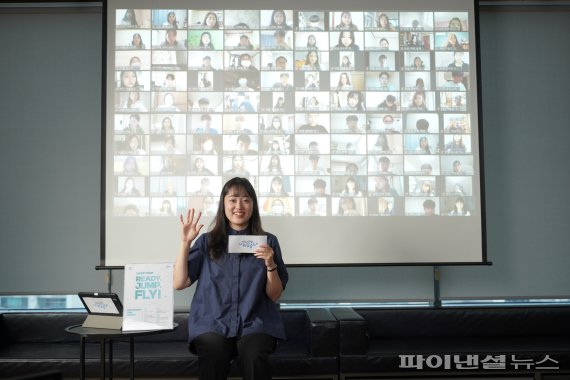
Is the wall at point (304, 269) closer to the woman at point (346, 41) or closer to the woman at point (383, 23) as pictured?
the woman at point (383, 23)

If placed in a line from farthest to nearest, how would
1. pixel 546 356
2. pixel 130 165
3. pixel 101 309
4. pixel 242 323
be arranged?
1. pixel 130 165
2. pixel 546 356
3. pixel 242 323
4. pixel 101 309

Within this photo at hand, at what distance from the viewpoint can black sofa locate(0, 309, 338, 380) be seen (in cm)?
322

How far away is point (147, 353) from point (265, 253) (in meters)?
1.05

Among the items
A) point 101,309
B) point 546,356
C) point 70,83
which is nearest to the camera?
point 101,309

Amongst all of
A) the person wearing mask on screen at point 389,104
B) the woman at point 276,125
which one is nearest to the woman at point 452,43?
the person wearing mask on screen at point 389,104

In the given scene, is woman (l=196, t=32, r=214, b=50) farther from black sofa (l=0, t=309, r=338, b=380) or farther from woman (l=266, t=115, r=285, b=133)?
black sofa (l=0, t=309, r=338, b=380)

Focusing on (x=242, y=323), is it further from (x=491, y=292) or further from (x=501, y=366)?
(x=491, y=292)

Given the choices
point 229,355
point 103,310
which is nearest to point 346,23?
point 229,355

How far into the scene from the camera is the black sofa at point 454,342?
130 inches

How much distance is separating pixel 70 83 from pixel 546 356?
3.41 m

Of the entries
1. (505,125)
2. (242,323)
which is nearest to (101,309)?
(242,323)

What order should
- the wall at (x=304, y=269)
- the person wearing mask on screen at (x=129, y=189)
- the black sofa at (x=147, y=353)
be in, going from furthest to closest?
1. the wall at (x=304, y=269)
2. the person wearing mask on screen at (x=129, y=189)
3. the black sofa at (x=147, y=353)

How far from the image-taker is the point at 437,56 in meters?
3.90

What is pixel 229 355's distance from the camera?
2.88 m
